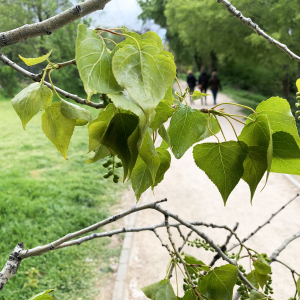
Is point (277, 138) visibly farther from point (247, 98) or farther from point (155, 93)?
point (247, 98)

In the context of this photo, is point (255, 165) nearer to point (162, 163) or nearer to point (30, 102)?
point (162, 163)

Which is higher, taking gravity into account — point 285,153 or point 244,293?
point 285,153

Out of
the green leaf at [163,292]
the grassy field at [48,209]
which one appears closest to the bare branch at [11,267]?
the green leaf at [163,292]

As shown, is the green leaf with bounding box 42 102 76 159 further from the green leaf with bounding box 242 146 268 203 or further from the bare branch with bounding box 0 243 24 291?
the bare branch with bounding box 0 243 24 291

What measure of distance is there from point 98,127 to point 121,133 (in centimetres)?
2

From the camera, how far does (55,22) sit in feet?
1.01

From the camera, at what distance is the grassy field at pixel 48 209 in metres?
1.72

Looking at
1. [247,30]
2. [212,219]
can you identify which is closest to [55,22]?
[212,219]

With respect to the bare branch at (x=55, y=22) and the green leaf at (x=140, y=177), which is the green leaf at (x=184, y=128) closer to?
the green leaf at (x=140, y=177)

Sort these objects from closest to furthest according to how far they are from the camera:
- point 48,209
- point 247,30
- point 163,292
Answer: point 163,292 → point 48,209 → point 247,30

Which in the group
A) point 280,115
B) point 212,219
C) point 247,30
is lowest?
point 212,219

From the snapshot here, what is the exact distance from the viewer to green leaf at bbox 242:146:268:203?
0.33 m

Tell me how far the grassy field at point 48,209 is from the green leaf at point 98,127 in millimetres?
1631

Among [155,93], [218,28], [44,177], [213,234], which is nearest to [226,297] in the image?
[155,93]
